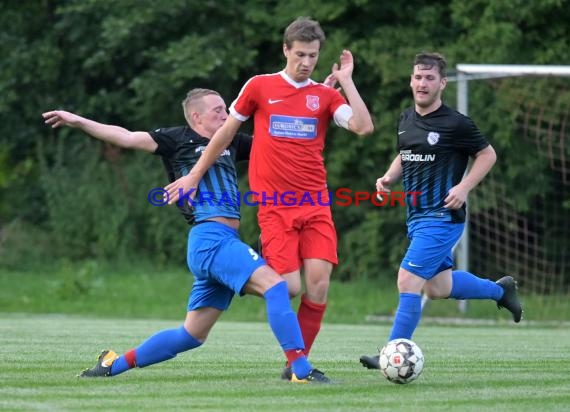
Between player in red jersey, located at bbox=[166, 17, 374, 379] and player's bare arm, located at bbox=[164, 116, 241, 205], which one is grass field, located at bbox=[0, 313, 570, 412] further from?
player's bare arm, located at bbox=[164, 116, 241, 205]

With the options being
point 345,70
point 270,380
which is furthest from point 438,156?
point 270,380

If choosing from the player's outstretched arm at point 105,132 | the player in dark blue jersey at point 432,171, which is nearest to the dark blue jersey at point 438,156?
the player in dark blue jersey at point 432,171

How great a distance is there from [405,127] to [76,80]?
16.9 metres

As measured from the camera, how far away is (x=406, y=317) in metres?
7.69

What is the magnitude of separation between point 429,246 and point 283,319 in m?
1.55

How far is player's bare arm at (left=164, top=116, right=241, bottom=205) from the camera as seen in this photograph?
6809 mm

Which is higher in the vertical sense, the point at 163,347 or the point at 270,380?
the point at 163,347

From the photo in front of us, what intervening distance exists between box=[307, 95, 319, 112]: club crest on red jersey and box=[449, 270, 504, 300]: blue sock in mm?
1926

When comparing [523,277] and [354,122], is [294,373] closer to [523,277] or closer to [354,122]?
[354,122]

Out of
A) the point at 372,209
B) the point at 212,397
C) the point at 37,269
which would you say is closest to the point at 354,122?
the point at 212,397

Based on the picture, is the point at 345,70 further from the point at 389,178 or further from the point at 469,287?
the point at 469,287

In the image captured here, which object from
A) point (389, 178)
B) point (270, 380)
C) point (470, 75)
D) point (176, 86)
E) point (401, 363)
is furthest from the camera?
point (176, 86)

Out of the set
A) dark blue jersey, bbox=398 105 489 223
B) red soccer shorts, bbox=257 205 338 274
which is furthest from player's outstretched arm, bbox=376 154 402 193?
red soccer shorts, bbox=257 205 338 274

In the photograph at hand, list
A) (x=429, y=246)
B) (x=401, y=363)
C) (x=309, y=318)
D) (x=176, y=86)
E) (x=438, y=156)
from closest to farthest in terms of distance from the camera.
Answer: (x=401, y=363), (x=309, y=318), (x=429, y=246), (x=438, y=156), (x=176, y=86)
